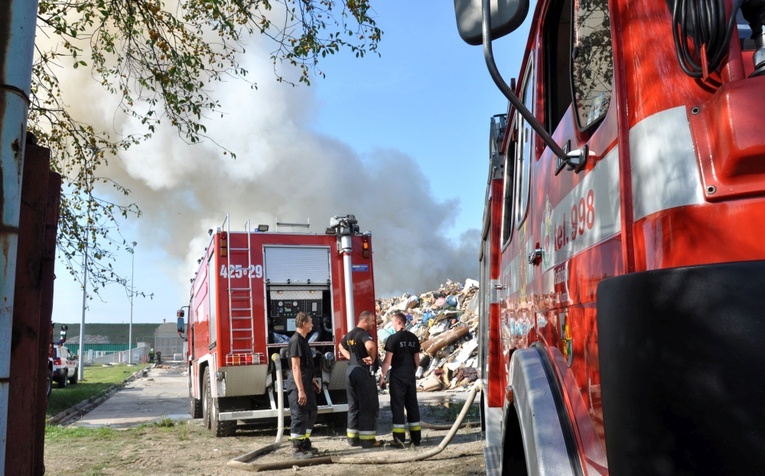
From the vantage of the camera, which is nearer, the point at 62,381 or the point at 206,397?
the point at 206,397

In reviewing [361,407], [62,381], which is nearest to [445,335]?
[361,407]

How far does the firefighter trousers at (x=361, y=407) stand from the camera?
9.19m

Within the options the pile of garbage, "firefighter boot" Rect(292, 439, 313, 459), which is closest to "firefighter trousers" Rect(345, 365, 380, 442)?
"firefighter boot" Rect(292, 439, 313, 459)

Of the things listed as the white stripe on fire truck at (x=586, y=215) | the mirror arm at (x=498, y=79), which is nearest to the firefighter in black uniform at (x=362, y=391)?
the white stripe on fire truck at (x=586, y=215)

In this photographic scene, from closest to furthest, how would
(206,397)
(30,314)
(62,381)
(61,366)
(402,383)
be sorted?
(30,314) < (402,383) < (206,397) < (61,366) < (62,381)

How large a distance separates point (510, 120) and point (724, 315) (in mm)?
3305

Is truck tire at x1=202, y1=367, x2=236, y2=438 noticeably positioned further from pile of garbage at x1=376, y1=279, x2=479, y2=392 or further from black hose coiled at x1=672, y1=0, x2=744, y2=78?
black hose coiled at x1=672, y1=0, x2=744, y2=78

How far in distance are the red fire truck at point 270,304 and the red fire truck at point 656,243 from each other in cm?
853

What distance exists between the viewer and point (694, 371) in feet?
4.32

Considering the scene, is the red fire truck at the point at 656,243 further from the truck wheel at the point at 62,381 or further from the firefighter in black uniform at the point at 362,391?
the truck wheel at the point at 62,381

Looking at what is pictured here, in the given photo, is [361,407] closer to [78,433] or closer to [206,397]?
[206,397]

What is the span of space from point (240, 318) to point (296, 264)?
121 centimetres

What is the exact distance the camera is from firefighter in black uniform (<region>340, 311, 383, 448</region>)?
30.2ft

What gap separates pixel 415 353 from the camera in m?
9.59
